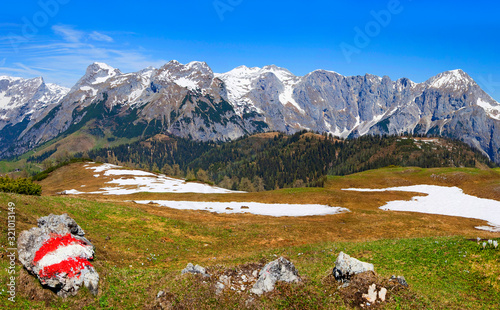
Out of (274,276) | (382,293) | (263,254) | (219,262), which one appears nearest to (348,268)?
(382,293)

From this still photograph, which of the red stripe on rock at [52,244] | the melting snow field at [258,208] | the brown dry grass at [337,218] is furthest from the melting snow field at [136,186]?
the red stripe on rock at [52,244]

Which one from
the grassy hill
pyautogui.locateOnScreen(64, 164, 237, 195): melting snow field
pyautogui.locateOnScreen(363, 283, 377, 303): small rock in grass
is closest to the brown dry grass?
the grassy hill

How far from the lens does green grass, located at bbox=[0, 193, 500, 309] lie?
1722cm

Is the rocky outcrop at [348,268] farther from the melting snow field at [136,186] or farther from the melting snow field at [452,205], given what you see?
the melting snow field at [136,186]

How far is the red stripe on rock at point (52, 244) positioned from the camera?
1714 cm

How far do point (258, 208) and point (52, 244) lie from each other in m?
46.1

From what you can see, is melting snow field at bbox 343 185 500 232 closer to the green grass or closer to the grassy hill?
the grassy hill

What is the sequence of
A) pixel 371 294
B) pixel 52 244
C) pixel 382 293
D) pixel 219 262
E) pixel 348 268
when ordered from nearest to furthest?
pixel 382 293, pixel 371 294, pixel 52 244, pixel 348 268, pixel 219 262

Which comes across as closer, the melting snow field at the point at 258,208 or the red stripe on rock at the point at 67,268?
the red stripe on rock at the point at 67,268

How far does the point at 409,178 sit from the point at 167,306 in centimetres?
10412

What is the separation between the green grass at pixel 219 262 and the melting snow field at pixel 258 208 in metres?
15.3

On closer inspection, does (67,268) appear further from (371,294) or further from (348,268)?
(371,294)

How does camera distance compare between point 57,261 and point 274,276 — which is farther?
point 274,276

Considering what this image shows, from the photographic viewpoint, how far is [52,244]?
17891 mm
